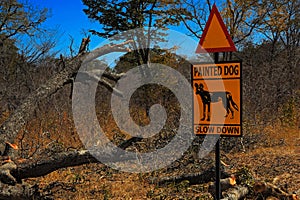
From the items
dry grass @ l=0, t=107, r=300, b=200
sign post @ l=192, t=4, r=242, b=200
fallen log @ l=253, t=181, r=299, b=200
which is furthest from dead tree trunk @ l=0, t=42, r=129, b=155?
fallen log @ l=253, t=181, r=299, b=200

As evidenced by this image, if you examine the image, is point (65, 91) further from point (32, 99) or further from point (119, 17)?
point (119, 17)

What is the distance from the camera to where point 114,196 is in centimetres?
467

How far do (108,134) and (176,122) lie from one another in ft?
6.31

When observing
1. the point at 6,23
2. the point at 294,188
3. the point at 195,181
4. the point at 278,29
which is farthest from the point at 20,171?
the point at 278,29

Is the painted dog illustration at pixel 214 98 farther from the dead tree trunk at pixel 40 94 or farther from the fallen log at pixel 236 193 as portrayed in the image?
the dead tree trunk at pixel 40 94

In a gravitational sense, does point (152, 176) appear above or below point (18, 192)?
Result: below

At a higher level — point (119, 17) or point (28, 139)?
point (119, 17)

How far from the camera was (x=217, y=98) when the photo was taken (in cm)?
301

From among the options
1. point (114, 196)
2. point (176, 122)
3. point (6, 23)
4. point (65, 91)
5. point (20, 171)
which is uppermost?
point (6, 23)

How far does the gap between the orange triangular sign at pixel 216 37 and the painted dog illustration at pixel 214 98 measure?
0.35 meters

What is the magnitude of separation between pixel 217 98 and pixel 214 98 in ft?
0.10

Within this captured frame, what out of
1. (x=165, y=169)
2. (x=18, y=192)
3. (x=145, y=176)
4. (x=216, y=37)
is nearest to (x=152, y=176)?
(x=145, y=176)

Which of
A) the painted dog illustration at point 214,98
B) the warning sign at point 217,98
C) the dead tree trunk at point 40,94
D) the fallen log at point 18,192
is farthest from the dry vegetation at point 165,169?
the painted dog illustration at point 214,98

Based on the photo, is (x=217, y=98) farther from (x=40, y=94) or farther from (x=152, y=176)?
(x=40, y=94)
